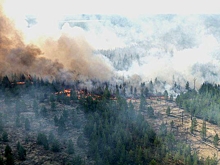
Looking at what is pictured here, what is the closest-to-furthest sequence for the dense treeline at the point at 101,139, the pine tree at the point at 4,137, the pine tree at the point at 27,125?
the dense treeline at the point at 101,139 → the pine tree at the point at 4,137 → the pine tree at the point at 27,125

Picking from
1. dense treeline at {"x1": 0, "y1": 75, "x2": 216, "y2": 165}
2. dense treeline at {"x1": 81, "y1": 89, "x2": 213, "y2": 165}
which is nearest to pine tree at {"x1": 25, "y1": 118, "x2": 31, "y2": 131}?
dense treeline at {"x1": 0, "y1": 75, "x2": 216, "y2": 165}

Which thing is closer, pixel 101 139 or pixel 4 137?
pixel 4 137

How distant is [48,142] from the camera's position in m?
155

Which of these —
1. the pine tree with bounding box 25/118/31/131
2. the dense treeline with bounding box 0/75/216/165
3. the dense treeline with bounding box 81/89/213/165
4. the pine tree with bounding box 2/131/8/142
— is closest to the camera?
the dense treeline with bounding box 0/75/216/165

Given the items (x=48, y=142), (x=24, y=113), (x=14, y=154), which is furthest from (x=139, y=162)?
(x=24, y=113)

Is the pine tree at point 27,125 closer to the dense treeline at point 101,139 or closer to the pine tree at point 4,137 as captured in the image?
the dense treeline at point 101,139

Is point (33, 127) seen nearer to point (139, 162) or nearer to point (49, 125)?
point (49, 125)

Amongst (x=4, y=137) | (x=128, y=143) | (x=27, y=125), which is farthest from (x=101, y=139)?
(x=4, y=137)

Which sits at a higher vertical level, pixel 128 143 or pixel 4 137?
pixel 4 137

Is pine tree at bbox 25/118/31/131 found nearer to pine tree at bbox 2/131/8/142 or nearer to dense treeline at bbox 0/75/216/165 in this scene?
dense treeline at bbox 0/75/216/165

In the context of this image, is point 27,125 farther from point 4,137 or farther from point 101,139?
point 101,139

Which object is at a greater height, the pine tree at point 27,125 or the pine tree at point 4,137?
the pine tree at point 27,125

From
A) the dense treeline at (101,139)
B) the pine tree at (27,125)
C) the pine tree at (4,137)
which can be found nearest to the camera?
the dense treeline at (101,139)

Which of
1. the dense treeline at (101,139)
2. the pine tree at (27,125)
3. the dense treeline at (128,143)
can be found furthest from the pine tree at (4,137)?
the dense treeline at (128,143)
